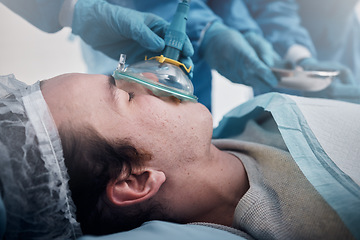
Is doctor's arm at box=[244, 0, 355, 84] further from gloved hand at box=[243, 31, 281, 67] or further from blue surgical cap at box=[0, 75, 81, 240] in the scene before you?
blue surgical cap at box=[0, 75, 81, 240]

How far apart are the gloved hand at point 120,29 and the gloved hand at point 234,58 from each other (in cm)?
41

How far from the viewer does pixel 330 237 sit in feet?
2.01

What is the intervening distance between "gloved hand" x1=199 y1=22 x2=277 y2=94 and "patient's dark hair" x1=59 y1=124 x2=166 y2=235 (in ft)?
2.66

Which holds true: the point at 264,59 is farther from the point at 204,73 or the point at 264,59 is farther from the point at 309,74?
the point at 204,73

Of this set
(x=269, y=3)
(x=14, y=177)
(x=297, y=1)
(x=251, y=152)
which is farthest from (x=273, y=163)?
(x=297, y=1)

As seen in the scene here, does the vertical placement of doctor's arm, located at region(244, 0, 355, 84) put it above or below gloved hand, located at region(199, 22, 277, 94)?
above

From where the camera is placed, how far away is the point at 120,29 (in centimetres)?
102

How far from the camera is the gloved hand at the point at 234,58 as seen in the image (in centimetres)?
130

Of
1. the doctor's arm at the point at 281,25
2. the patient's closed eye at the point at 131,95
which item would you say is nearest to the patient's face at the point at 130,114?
the patient's closed eye at the point at 131,95

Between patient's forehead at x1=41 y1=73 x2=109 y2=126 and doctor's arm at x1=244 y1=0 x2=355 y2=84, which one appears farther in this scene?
doctor's arm at x1=244 y1=0 x2=355 y2=84

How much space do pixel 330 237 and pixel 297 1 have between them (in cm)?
234

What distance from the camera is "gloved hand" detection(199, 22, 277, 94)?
130cm

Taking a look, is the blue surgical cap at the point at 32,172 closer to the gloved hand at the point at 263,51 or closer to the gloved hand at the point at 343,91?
the gloved hand at the point at 263,51

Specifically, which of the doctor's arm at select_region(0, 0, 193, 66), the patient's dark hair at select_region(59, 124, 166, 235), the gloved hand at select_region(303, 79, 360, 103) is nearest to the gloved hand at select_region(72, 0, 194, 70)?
the doctor's arm at select_region(0, 0, 193, 66)
